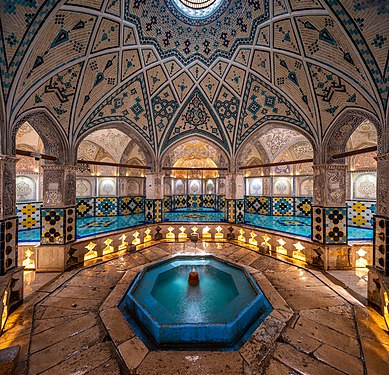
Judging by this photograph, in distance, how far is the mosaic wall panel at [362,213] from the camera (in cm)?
914

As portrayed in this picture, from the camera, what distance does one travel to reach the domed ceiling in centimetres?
378

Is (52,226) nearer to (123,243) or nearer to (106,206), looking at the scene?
(123,243)

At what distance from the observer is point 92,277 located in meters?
5.11

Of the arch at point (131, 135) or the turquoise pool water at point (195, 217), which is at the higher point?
the arch at point (131, 135)

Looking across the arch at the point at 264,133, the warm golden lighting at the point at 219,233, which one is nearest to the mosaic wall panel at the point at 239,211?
the warm golden lighting at the point at 219,233

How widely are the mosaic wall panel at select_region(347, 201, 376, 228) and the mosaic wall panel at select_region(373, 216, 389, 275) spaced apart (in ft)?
21.2

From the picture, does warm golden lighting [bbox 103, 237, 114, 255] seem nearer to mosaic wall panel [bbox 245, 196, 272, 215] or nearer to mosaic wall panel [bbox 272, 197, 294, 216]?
mosaic wall panel [bbox 245, 196, 272, 215]

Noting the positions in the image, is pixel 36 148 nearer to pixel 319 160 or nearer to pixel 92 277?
pixel 92 277

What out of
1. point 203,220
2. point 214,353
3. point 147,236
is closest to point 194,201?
point 203,220

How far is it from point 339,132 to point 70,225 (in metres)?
8.45

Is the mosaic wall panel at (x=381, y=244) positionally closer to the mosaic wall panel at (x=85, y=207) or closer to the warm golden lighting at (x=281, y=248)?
the warm golden lighting at (x=281, y=248)

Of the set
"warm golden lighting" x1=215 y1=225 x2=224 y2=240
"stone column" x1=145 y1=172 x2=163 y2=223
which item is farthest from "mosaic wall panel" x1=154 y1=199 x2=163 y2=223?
"warm golden lighting" x1=215 y1=225 x2=224 y2=240

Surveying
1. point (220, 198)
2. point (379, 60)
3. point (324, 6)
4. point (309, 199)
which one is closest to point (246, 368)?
point (379, 60)

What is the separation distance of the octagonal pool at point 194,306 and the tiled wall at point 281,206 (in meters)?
7.78
